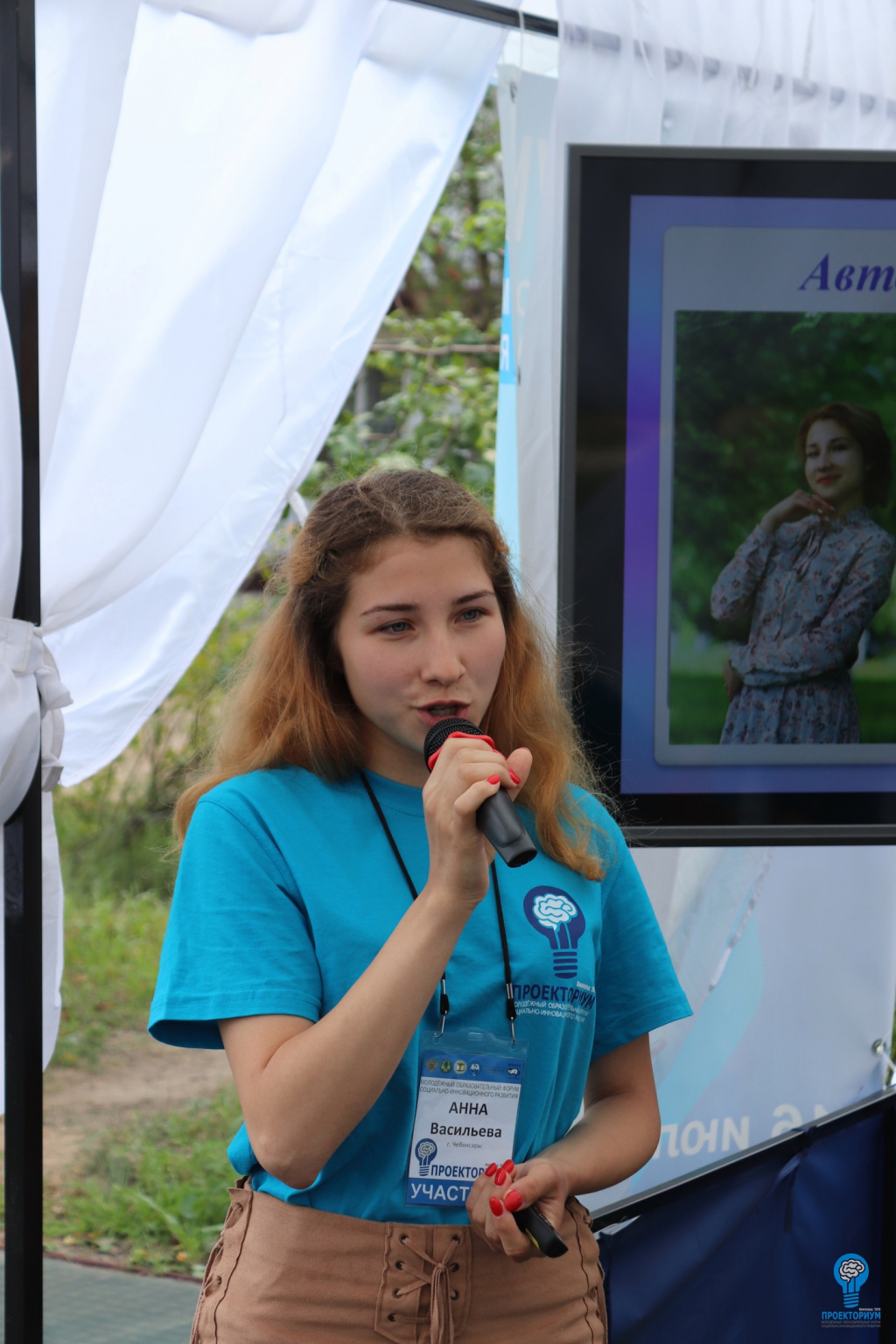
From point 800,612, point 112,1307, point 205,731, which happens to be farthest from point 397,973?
point 205,731

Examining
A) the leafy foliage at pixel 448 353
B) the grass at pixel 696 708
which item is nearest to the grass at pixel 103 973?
the leafy foliage at pixel 448 353

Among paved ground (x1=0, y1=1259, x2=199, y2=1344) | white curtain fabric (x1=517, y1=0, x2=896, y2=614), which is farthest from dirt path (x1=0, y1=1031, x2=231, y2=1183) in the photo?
white curtain fabric (x1=517, y1=0, x2=896, y2=614)

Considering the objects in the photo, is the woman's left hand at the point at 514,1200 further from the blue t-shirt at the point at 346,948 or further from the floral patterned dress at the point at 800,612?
the floral patterned dress at the point at 800,612

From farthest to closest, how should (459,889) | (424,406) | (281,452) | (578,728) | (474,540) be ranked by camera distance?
(424,406) → (281,452) → (578,728) → (474,540) → (459,889)

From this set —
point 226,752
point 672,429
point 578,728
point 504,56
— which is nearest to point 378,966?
point 226,752

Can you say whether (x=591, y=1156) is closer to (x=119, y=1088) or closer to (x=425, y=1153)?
(x=425, y=1153)

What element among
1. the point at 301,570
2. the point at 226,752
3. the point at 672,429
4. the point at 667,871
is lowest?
the point at 667,871

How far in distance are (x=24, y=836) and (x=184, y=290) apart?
3.11 ft

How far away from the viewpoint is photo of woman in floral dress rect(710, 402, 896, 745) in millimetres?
1843

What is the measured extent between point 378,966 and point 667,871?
155 centimetres

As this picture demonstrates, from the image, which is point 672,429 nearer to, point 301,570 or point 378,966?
point 301,570

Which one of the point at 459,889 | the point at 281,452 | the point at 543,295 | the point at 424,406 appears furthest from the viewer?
the point at 424,406

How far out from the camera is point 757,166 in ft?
5.98

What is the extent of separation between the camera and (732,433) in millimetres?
1833
